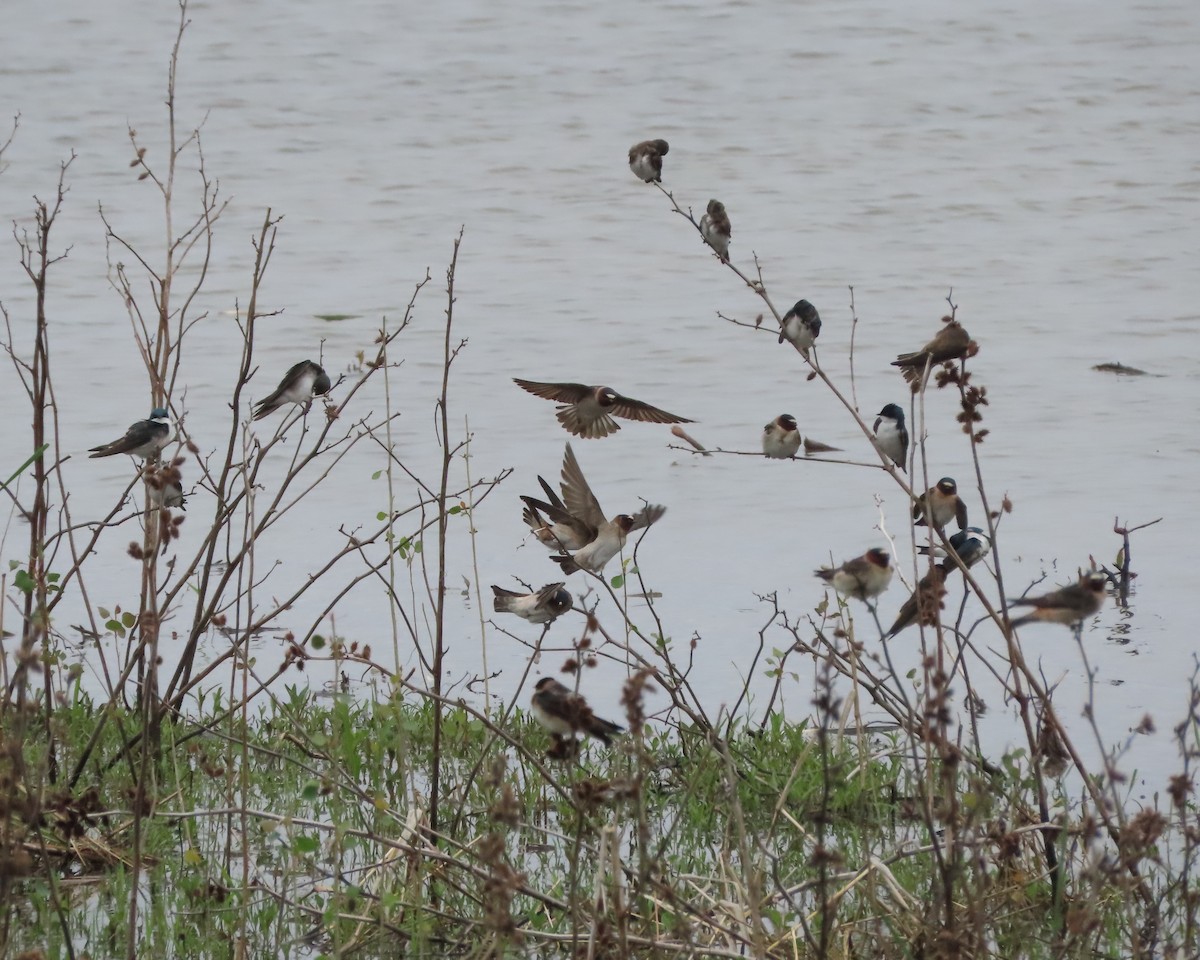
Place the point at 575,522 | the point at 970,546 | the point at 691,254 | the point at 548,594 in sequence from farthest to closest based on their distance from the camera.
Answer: the point at 691,254, the point at 575,522, the point at 970,546, the point at 548,594

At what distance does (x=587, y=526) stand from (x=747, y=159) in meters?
9.13

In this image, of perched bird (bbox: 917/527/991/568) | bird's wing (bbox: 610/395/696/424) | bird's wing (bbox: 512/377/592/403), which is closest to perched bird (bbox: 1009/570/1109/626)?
perched bird (bbox: 917/527/991/568)

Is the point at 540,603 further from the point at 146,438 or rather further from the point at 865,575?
the point at 146,438

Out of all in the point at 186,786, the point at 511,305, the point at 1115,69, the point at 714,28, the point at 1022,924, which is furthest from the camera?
the point at 714,28

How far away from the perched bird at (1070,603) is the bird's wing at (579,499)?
1681mm

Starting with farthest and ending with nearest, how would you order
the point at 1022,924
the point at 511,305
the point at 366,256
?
the point at 366,256 → the point at 511,305 → the point at 1022,924

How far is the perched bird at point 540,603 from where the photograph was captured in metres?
4.53

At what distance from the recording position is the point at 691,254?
11594 millimetres

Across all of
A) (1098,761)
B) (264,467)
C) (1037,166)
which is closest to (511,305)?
(264,467)

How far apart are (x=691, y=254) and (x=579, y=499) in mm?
6636

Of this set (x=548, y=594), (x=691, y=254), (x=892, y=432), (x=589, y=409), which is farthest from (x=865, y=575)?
(x=691, y=254)

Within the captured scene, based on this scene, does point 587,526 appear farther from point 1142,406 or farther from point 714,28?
point 714,28

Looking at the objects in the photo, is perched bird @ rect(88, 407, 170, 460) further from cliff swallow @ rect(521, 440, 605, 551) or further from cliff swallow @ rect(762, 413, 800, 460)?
cliff swallow @ rect(762, 413, 800, 460)

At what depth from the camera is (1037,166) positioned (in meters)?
13.4
